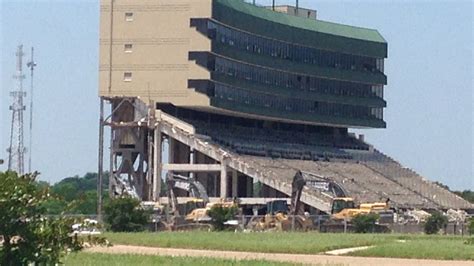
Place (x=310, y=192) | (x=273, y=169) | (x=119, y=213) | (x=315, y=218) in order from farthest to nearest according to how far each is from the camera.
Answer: (x=273, y=169) < (x=310, y=192) < (x=315, y=218) < (x=119, y=213)

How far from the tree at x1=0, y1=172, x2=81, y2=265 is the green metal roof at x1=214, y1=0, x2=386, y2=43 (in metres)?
87.2

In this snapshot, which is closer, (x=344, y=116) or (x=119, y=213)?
(x=119, y=213)

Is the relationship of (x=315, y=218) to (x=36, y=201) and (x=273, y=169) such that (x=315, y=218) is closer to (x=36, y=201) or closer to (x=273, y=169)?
(x=273, y=169)

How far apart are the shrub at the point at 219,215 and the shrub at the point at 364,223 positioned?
25.1ft

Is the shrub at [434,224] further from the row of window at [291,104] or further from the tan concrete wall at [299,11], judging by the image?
the tan concrete wall at [299,11]

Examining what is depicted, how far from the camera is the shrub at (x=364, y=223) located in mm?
86375

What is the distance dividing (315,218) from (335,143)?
51.5m

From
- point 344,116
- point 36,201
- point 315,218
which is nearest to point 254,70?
point 344,116

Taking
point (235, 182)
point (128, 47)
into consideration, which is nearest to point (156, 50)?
point (128, 47)

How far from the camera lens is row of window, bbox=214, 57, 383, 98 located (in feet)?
397

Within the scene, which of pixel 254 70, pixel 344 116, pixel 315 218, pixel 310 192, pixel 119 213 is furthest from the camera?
pixel 344 116

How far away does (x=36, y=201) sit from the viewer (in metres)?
30.5

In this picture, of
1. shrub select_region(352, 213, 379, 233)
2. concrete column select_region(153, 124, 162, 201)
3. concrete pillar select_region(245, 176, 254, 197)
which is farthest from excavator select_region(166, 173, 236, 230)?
shrub select_region(352, 213, 379, 233)

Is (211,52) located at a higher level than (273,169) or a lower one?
higher
